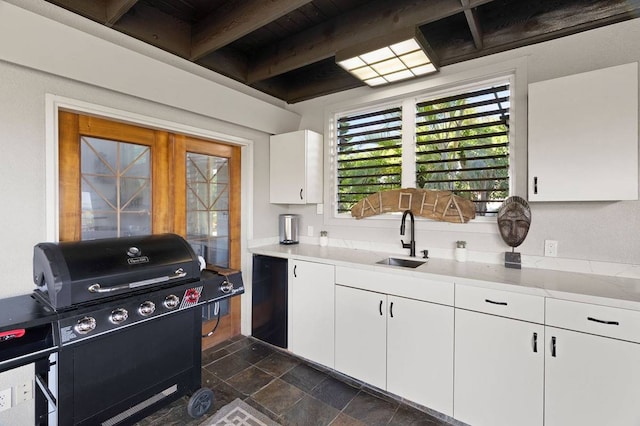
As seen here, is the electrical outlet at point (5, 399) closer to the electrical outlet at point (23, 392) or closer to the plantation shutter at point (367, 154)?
the electrical outlet at point (23, 392)

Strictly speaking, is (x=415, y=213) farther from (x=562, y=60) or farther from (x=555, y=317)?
(x=562, y=60)

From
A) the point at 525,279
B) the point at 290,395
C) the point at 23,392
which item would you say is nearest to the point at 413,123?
the point at 525,279

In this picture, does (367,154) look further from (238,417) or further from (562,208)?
(238,417)

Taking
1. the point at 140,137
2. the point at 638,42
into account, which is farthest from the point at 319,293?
the point at 638,42

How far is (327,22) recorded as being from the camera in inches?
95.7

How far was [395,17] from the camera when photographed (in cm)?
209

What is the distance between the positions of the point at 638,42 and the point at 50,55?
141 inches

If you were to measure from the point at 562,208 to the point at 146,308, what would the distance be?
2.73 m

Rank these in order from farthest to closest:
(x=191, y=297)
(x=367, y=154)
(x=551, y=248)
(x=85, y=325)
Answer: (x=367, y=154), (x=551, y=248), (x=191, y=297), (x=85, y=325)

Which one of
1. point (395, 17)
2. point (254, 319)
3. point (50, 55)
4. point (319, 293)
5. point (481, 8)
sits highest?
point (481, 8)

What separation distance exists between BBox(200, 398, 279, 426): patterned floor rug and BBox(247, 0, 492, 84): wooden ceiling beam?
107 inches

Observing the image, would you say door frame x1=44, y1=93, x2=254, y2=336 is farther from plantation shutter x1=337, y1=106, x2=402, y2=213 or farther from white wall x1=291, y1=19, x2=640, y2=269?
white wall x1=291, y1=19, x2=640, y2=269

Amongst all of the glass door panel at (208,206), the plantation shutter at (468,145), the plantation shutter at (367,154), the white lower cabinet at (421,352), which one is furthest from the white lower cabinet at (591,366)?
the glass door panel at (208,206)

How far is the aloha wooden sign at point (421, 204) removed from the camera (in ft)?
7.98
